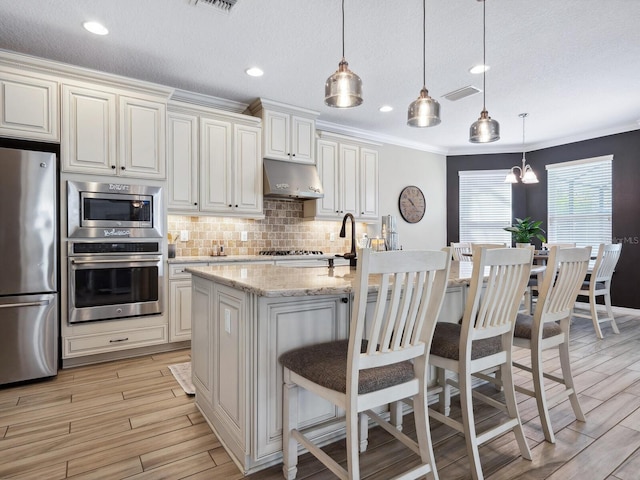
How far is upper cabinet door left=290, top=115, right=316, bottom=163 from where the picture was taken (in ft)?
15.0

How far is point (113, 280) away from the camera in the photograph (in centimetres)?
328

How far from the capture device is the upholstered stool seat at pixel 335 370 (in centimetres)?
139

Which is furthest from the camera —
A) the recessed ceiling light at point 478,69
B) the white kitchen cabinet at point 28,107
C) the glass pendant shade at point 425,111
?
the recessed ceiling light at point 478,69

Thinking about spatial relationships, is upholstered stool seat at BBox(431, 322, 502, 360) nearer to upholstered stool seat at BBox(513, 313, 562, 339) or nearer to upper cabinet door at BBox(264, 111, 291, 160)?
upholstered stool seat at BBox(513, 313, 562, 339)

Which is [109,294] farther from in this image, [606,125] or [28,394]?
[606,125]

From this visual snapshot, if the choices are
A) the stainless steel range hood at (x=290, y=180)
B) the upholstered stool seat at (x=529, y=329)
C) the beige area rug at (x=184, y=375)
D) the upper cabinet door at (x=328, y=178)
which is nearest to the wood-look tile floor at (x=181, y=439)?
the beige area rug at (x=184, y=375)

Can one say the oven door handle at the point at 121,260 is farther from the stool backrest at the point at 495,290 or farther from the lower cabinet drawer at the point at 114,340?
the stool backrest at the point at 495,290

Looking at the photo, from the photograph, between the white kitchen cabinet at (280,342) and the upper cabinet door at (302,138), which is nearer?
the white kitchen cabinet at (280,342)

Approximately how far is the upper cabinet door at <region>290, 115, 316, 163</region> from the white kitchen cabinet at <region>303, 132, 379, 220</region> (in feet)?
0.82

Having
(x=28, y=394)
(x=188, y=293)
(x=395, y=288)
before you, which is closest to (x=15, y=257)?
(x=28, y=394)

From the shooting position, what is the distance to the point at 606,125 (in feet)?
17.3

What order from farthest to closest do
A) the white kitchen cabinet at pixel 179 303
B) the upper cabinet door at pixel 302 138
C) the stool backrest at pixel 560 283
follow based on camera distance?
the upper cabinet door at pixel 302 138, the white kitchen cabinet at pixel 179 303, the stool backrest at pixel 560 283

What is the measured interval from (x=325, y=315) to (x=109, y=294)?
238 centimetres

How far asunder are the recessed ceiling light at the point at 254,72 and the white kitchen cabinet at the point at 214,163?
612mm
